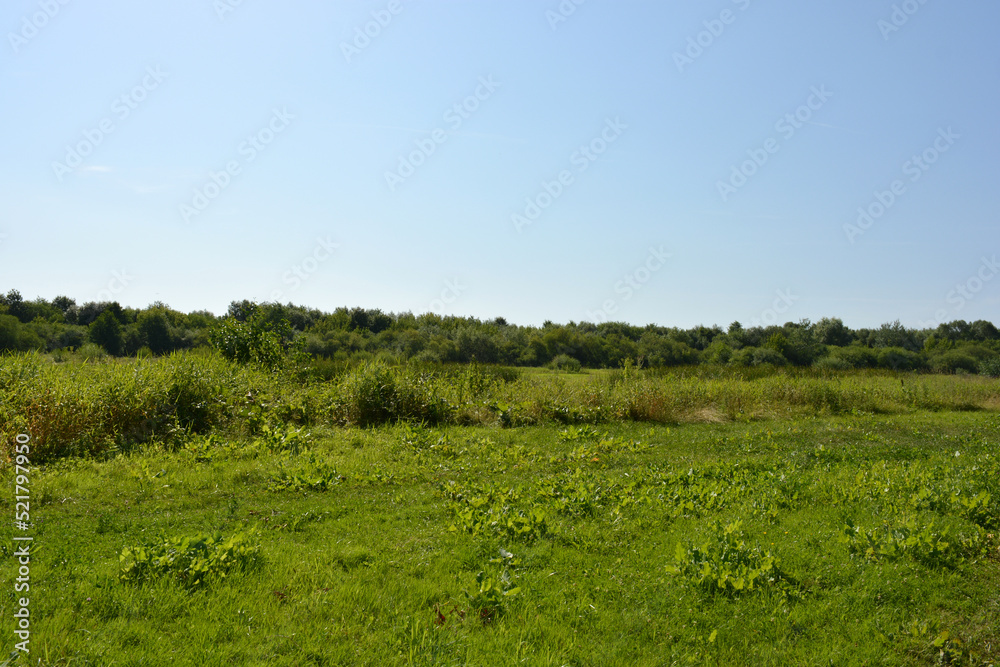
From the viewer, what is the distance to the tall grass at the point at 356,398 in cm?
941

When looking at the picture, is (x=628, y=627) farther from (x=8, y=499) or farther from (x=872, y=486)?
(x=8, y=499)

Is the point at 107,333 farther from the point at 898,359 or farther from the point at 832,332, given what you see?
the point at 832,332

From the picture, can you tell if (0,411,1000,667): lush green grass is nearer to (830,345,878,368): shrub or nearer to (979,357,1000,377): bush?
(830,345,878,368): shrub

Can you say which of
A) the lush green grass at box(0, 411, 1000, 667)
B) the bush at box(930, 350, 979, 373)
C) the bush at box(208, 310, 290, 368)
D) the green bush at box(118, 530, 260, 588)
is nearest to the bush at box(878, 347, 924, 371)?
the bush at box(930, 350, 979, 373)

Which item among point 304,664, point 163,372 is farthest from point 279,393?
point 304,664

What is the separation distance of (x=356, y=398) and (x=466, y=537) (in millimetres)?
7738

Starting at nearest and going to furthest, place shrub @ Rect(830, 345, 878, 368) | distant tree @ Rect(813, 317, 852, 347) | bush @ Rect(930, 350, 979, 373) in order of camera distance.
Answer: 1. shrub @ Rect(830, 345, 878, 368)
2. bush @ Rect(930, 350, 979, 373)
3. distant tree @ Rect(813, 317, 852, 347)

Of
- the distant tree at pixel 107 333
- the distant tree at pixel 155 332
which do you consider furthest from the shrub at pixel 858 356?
the distant tree at pixel 107 333

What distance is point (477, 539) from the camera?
5.55 meters

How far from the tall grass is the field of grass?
86 mm

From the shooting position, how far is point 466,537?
560 centimetres

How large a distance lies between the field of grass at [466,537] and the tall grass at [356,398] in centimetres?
9

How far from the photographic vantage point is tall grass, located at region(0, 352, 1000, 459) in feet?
30.9

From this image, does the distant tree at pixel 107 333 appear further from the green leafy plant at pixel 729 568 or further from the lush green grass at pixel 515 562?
the green leafy plant at pixel 729 568
